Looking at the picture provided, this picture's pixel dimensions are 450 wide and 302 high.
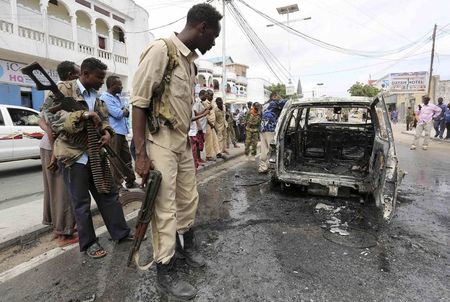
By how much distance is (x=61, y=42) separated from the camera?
14.1 m

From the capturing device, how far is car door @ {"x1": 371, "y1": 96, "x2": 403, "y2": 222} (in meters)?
3.63

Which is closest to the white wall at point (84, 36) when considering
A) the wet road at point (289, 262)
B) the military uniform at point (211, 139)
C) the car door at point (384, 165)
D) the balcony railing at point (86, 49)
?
the balcony railing at point (86, 49)

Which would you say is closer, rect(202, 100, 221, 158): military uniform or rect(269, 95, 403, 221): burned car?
rect(269, 95, 403, 221): burned car

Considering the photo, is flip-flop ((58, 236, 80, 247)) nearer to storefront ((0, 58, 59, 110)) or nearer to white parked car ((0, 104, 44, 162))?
white parked car ((0, 104, 44, 162))

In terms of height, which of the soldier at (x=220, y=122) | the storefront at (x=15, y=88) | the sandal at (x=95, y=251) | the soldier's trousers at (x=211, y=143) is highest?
the storefront at (x=15, y=88)

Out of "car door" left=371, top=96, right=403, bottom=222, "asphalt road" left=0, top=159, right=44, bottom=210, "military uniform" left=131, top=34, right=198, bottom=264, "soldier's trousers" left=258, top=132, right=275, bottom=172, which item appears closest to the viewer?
"military uniform" left=131, top=34, right=198, bottom=264

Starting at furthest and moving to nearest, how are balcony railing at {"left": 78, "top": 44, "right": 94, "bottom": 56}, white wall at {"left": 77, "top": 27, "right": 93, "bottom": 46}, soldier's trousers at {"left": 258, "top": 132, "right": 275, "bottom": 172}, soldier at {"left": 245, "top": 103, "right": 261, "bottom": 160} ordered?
1. white wall at {"left": 77, "top": 27, "right": 93, "bottom": 46}
2. balcony railing at {"left": 78, "top": 44, "right": 94, "bottom": 56}
3. soldier at {"left": 245, "top": 103, "right": 261, "bottom": 160}
4. soldier's trousers at {"left": 258, "top": 132, "right": 275, "bottom": 172}

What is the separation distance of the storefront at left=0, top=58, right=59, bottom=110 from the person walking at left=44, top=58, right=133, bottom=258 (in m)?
11.6

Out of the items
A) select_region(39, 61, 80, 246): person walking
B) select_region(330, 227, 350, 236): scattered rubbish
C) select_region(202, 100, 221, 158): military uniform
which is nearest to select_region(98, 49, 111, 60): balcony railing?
select_region(202, 100, 221, 158): military uniform

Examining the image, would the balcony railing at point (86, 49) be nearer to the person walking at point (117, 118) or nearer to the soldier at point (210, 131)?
the soldier at point (210, 131)

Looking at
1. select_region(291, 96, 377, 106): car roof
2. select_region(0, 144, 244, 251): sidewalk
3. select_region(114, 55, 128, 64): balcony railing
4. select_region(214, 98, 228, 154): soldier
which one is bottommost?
select_region(0, 144, 244, 251): sidewalk

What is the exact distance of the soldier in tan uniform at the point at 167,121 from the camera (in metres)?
2.18

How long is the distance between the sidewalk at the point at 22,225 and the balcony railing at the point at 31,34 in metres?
10.4

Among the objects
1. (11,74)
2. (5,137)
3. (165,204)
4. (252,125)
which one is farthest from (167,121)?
(11,74)
